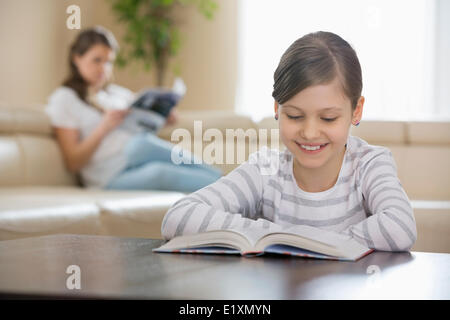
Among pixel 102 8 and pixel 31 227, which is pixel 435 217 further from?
pixel 102 8

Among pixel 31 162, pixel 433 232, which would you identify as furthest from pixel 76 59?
pixel 433 232

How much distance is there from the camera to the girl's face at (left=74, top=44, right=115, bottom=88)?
8.88 feet

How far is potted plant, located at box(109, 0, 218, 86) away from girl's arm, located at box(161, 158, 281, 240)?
3.45 meters

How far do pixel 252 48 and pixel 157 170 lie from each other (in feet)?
7.05

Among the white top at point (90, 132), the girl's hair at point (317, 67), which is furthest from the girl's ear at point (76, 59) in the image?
the girl's hair at point (317, 67)

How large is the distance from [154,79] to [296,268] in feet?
13.8

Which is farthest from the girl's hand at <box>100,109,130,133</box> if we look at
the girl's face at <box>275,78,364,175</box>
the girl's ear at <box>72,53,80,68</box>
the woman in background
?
the girl's face at <box>275,78,364,175</box>

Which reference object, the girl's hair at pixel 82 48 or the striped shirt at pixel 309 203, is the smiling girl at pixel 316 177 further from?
the girl's hair at pixel 82 48

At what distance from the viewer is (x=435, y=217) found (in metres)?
1.96

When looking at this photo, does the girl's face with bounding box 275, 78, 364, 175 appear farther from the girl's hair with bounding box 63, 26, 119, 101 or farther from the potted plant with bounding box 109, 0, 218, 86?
the potted plant with bounding box 109, 0, 218, 86

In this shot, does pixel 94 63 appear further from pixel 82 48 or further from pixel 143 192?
pixel 143 192

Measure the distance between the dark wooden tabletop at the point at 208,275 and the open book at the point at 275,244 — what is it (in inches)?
0.6

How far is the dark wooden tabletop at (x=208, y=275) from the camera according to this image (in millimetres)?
669

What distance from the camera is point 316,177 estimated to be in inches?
48.6
